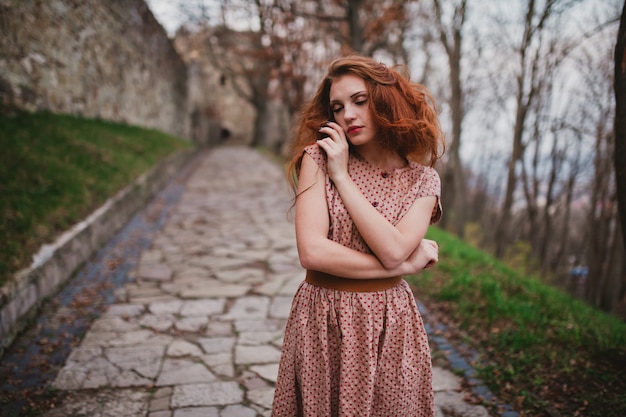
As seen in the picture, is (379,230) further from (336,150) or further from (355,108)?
(355,108)

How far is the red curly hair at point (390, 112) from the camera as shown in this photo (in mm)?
1698

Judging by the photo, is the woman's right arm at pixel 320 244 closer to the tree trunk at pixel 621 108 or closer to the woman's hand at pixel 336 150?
the woman's hand at pixel 336 150

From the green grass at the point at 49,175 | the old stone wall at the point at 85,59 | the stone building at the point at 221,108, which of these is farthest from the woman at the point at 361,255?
the stone building at the point at 221,108

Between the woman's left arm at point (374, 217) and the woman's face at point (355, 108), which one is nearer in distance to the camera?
the woman's left arm at point (374, 217)

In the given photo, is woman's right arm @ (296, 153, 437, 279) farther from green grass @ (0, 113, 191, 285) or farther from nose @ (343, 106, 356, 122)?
green grass @ (0, 113, 191, 285)

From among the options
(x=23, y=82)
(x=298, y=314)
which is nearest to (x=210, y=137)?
(x=23, y=82)

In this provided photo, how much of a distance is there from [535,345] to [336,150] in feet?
9.23

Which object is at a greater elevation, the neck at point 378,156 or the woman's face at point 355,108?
the woman's face at point 355,108

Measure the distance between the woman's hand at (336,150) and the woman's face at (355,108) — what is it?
0.13ft

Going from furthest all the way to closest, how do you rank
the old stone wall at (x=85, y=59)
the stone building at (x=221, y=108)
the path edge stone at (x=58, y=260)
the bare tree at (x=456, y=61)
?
the stone building at (x=221, y=108), the bare tree at (x=456, y=61), the old stone wall at (x=85, y=59), the path edge stone at (x=58, y=260)

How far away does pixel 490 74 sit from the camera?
46.1ft

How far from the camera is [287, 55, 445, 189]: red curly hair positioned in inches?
A: 66.9

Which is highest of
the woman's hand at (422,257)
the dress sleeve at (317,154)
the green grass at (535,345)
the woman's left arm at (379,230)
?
the dress sleeve at (317,154)

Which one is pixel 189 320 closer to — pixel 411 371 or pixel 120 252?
pixel 120 252
